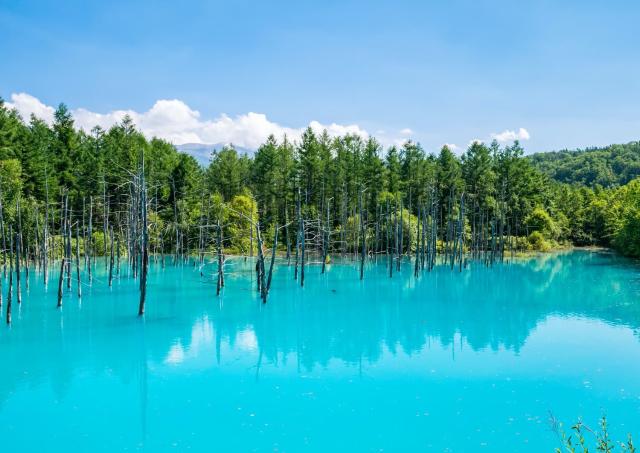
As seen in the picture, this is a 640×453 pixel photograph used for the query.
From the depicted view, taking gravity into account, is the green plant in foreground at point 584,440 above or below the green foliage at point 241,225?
below

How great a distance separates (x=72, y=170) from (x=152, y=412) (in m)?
47.7

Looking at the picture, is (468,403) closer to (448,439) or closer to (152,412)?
(448,439)

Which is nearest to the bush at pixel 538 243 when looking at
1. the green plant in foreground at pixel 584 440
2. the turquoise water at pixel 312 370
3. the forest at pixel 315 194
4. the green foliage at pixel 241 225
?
the forest at pixel 315 194

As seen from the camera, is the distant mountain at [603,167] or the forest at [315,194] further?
the distant mountain at [603,167]

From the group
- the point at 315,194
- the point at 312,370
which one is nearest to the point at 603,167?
the point at 315,194

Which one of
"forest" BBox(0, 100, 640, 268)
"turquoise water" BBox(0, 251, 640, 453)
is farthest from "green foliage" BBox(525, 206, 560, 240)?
"turquoise water" BBox(0, 251, 640, 453)

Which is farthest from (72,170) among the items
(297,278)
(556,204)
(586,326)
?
(556,204)

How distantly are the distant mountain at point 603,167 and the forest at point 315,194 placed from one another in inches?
1567

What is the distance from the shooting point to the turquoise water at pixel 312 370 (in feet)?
46.2

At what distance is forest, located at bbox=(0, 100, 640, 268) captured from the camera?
170 ft

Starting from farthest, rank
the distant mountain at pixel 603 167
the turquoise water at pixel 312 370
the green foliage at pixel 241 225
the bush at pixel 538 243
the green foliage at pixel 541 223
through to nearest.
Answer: the distant mountain at pixel 603 167 → the green foliage at pixel 541 223 → the bush at pixel 538 243 → the green foliage at pixel 241 225 → the turquoise water at pixel 312 370

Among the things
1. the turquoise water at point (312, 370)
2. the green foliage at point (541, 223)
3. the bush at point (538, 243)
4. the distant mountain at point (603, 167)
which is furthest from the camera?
the distant mountain at point (603, 167)

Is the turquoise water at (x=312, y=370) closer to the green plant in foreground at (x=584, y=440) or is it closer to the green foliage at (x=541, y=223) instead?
the green plant in foreground at (x=584, y=440)

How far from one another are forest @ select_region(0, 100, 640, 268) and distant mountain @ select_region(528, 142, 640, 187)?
39796 millimetres
